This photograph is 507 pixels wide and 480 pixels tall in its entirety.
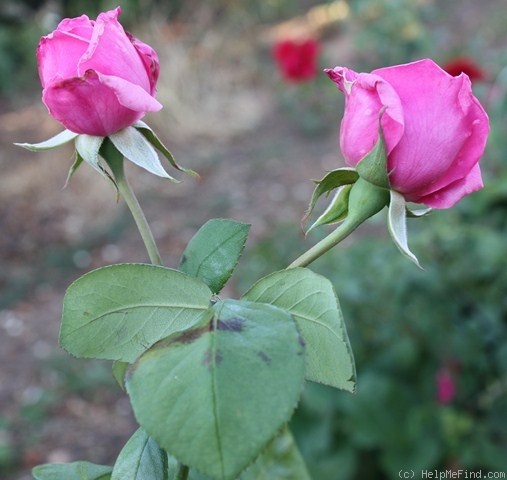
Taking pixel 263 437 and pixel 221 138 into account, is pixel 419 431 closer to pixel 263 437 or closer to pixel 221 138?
pixel 263 437

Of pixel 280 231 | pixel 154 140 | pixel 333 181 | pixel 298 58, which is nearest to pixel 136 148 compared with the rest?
pixel 154 140

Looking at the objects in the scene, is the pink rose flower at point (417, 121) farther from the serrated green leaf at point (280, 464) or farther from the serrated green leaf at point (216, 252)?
the serrated green leaf at point (280, 464)

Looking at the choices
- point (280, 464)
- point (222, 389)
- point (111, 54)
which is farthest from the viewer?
point (280, 464)

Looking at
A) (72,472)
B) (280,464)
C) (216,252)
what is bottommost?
(280,464)

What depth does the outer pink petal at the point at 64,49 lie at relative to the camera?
1.37 ft

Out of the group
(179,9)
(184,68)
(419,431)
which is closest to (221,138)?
(184,68)

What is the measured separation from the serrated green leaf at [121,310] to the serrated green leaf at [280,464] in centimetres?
32

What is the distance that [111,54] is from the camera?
405 millimetres

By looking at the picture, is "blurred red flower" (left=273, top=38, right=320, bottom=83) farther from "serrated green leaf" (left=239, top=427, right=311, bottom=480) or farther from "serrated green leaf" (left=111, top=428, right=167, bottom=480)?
"serrated green leaf" (left=111, top=428, right=167, bottom=480)

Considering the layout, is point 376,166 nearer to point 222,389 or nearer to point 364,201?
point 364,201

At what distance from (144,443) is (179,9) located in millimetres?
5519

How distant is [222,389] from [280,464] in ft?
1.28

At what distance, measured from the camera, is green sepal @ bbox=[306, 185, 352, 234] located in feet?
1.43

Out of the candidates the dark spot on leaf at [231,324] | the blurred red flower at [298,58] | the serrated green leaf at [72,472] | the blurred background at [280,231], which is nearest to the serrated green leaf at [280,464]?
the serrated green leaf at [72,472]
